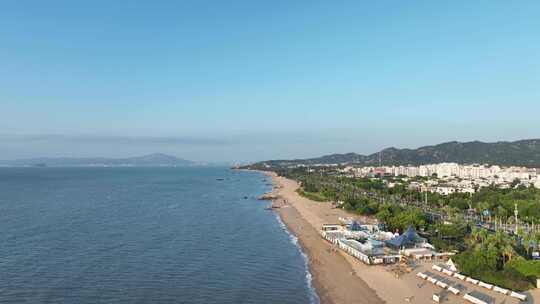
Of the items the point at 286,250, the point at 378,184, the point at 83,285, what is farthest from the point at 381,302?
the point at 378,184

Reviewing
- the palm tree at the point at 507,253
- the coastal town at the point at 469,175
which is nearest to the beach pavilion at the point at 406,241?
the palm tree at the point at 507,253

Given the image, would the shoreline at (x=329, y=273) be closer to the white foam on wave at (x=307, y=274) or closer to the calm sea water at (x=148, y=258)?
the white foam on wave at (x=307, y=274)

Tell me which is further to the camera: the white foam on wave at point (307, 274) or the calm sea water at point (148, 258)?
the calm sea water at point (148, 258)

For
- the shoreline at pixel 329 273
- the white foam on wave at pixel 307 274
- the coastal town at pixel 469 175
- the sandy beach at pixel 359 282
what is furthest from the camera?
the coastal town at pixel 469 175

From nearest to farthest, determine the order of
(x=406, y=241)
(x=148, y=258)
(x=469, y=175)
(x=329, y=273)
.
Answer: (x=329, y=273) → (x=148, y=258) → (x=406, y=241) → (x=469, y=175)

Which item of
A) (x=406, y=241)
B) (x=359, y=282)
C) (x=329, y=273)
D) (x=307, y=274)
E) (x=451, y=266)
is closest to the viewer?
(x=359, y=282)

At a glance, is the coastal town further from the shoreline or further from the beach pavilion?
the beach pavilion

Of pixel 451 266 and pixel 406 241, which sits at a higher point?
pixel 406 241

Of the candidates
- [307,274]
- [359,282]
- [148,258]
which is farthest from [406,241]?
[148,258]

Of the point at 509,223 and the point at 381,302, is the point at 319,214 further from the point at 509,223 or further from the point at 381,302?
the point at 381,302

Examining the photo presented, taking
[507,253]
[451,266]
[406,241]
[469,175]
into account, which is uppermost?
[469,175]

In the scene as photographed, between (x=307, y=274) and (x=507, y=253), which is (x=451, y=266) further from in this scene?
(x=307, y=274)

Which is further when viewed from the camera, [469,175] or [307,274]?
[469,175]
